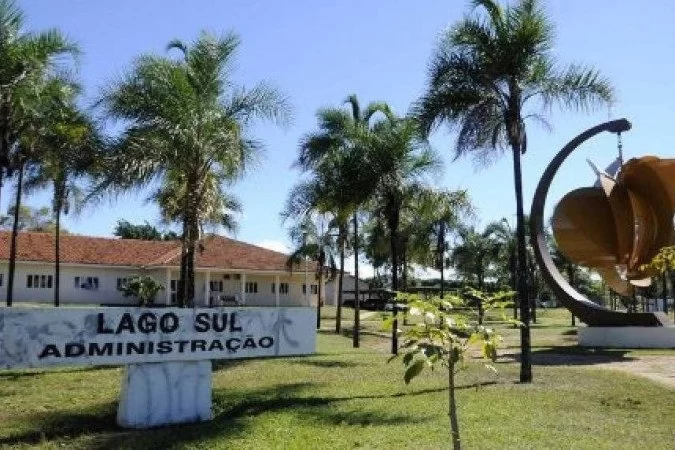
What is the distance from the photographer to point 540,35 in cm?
1505

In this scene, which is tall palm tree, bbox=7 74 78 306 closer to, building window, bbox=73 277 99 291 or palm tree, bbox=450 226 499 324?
building window, bbox=73 277 99 291

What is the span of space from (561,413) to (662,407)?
A: 2.04 meters

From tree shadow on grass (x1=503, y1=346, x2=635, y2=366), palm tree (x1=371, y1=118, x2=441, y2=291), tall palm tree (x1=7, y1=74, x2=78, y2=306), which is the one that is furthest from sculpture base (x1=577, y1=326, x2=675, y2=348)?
tall palm tree (x1=7, y1=74, x2=78, y2=306)

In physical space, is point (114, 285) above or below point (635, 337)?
above

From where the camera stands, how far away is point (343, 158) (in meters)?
21.5

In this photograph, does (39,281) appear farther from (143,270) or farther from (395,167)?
(395,167)

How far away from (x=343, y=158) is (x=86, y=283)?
1138 inches

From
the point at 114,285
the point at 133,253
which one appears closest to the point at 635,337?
the point at 114,285

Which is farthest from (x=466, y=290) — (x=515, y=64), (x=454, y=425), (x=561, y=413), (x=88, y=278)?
(x=88, y=278)

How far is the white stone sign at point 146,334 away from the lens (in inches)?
374

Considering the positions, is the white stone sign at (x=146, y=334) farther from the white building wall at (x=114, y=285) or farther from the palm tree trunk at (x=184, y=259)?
the white building wall at (x=114, y=285)

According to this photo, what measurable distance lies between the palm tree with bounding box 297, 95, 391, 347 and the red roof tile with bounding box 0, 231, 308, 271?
825 inches

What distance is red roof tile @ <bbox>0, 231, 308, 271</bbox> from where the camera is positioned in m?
43.5

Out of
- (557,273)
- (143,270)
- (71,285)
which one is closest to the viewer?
(557,273)
